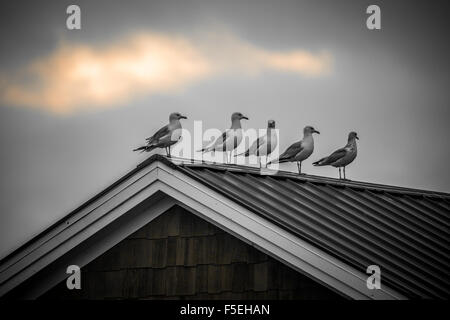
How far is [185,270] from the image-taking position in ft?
27.2

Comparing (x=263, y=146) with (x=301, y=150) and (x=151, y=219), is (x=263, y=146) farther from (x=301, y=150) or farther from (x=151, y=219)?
(x=151, y=219)

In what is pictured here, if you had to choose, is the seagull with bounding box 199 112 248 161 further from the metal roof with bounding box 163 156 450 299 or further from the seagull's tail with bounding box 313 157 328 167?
the metal roof with bounding box 163 156 450 299

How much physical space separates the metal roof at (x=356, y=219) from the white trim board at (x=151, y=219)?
10 cm

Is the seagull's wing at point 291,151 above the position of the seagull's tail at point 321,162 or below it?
above

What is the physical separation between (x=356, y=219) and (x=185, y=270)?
2.24m

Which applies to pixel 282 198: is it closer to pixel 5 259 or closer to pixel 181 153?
pixel 5 259

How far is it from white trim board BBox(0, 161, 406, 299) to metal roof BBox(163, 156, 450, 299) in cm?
10

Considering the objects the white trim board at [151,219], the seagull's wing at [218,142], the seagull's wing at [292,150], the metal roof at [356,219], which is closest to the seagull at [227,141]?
the seagull's wing at [218,142]

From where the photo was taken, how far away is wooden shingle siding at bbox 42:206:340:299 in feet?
25.3

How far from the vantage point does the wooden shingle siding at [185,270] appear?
25.3ft

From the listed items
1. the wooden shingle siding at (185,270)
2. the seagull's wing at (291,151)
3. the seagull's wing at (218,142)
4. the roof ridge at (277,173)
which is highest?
the seagull's wing at (218,142)

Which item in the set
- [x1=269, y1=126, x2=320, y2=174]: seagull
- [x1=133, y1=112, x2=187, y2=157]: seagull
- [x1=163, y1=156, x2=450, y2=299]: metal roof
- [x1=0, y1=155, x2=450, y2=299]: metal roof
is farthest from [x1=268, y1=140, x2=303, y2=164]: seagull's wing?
[x1=0, y1=155, x2=450, y2=299]: metal roof

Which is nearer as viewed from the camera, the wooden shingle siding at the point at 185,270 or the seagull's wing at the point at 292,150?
the wooden shingle siding at the point at 185,270

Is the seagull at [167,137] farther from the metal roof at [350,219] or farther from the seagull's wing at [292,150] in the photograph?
the metal roof at [350,219]
